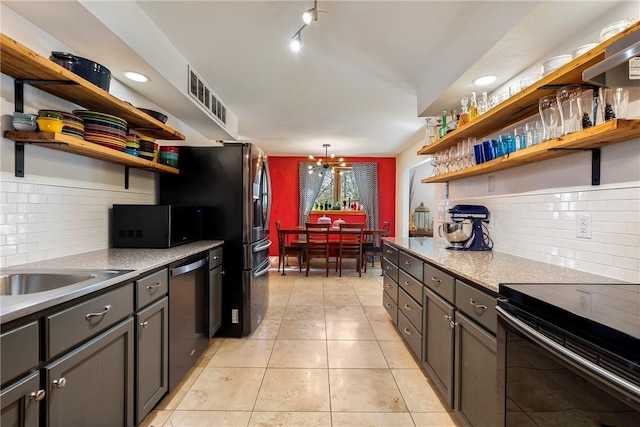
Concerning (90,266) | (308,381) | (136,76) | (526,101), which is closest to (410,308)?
Result: (308,381)

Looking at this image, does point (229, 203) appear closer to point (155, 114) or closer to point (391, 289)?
point (155, 114)

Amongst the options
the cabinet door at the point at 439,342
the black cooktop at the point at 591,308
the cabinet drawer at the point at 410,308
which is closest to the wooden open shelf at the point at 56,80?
the black cooktop at the point at 591,308

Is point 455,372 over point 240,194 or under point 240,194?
under

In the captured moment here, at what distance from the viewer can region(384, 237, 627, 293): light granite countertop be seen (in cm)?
132

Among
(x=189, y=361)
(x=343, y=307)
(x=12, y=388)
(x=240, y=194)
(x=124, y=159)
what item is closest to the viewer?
(x=12, y=388)

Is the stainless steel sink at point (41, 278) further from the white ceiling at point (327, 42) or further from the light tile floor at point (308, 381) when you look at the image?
the white ceiling at point (327, 42)

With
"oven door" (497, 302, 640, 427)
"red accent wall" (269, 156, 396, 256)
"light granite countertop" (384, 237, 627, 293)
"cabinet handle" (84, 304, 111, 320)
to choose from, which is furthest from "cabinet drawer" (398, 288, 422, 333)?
"red accent wall" (269, 156, 396, 256)

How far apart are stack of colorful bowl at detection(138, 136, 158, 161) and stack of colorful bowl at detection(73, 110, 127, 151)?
29 cm

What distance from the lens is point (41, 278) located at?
4.46 feet

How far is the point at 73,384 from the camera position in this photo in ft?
3.46

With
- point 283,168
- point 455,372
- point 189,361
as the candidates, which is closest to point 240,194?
point 189,361

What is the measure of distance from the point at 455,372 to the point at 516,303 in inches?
28.3

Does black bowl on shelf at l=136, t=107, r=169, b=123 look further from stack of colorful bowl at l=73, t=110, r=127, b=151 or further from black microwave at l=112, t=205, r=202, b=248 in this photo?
black microwave at l=112, t=205, r=202, b=248

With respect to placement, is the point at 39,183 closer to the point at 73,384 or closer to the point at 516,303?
the point at 73,384
